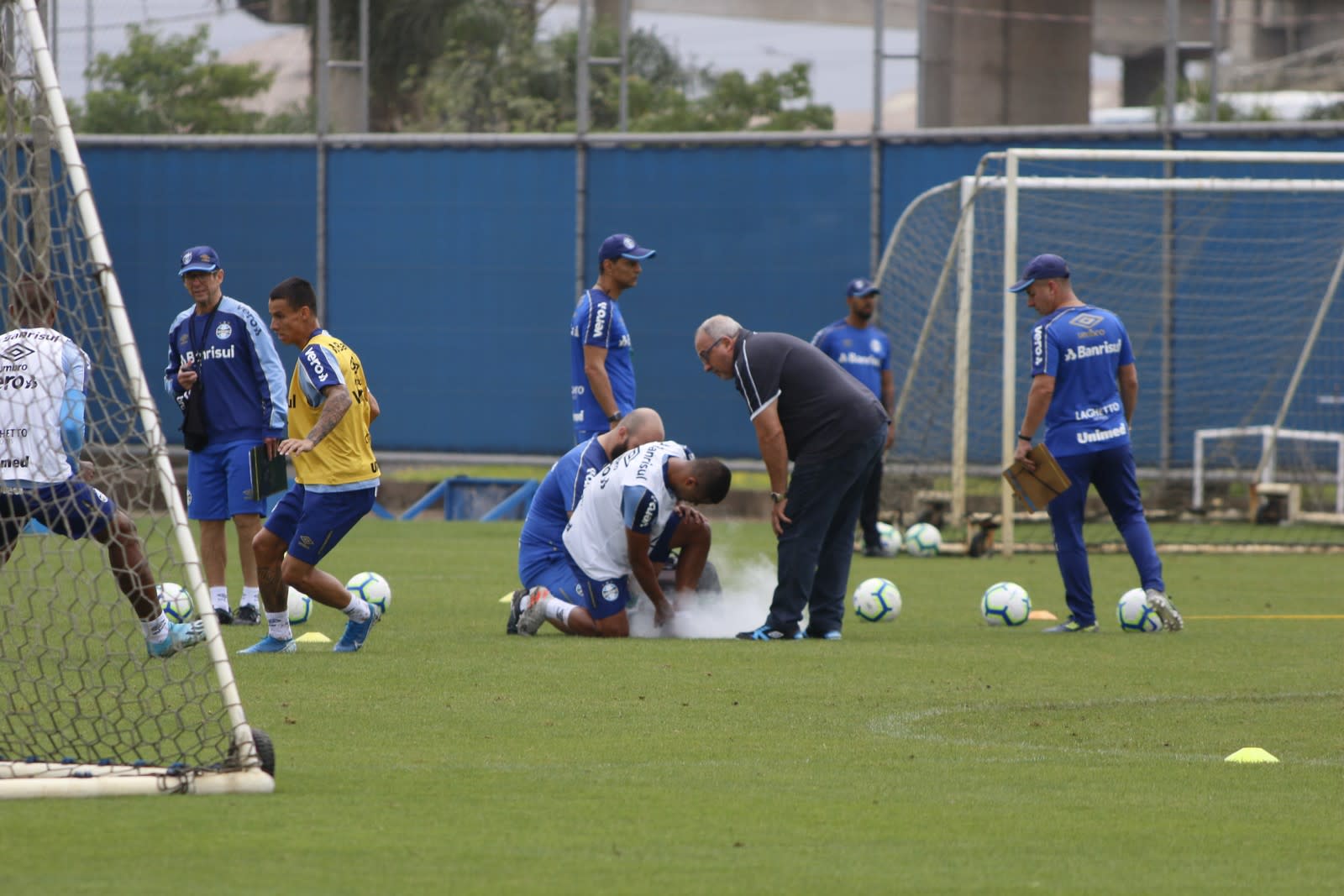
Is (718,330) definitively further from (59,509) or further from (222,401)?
(59,509)

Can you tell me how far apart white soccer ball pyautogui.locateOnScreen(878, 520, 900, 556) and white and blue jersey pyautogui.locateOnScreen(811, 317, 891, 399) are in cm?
133

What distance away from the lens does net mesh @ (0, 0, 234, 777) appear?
22.9ft

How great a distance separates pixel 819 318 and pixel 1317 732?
14537 mm

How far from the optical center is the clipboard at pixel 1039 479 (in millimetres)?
11797

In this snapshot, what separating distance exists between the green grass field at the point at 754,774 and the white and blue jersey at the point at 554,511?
0.53 metres

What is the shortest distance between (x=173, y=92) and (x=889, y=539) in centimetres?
1174

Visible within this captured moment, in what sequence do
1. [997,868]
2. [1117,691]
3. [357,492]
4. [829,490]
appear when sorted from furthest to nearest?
[829,490] < [357,492] < [1117,691] < [997,868]

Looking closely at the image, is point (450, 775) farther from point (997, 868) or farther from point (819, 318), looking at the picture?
point (819, 318)

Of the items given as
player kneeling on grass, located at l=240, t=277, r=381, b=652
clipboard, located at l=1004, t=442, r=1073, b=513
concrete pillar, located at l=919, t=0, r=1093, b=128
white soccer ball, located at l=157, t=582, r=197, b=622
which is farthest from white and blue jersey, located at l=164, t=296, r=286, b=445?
concrete pillar, located at l=919, t=0, r=1093, b=128

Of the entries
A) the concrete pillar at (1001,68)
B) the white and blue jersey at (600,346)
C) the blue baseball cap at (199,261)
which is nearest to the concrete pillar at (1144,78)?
the concrete pillar at (1001,68)

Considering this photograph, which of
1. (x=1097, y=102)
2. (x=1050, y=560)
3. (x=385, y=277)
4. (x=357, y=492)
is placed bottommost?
(x=1050, y=560)

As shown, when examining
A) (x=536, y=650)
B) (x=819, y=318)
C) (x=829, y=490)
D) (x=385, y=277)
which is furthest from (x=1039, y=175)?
(x=536, y=650)

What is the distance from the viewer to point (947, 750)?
749 cm

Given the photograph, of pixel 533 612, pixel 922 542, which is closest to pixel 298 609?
pixel 533 612
